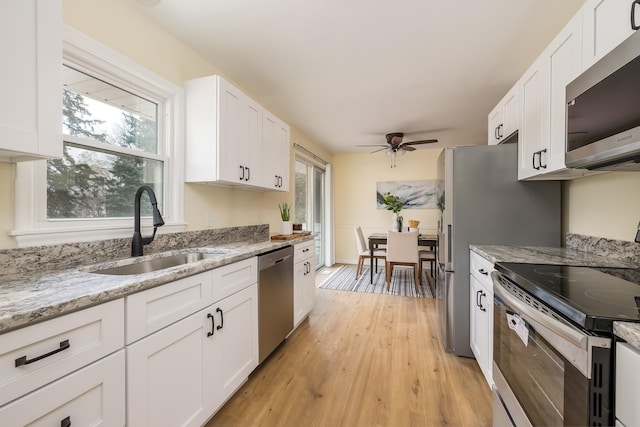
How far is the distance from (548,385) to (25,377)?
5.36 ft

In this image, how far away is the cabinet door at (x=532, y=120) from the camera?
5.48ft

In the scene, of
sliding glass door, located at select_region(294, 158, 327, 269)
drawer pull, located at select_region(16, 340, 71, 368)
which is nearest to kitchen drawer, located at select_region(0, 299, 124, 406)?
drawer pull, located at select_region(16, 340, 71, 368)

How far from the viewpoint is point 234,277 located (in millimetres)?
1688

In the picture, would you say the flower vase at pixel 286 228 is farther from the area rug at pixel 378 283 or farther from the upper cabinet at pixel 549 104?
the upper cabinet at pixel 549 104

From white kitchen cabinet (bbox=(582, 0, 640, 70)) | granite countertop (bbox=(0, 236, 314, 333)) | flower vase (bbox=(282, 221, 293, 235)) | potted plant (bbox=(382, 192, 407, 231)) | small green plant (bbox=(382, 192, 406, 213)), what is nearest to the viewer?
granite countertop (bbox=(0, 236, 314, 333))

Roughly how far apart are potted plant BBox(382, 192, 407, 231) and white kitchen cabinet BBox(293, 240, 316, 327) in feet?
7.28

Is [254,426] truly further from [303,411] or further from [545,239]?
[545,239]

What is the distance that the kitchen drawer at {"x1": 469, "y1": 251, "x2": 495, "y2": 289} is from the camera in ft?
5.59

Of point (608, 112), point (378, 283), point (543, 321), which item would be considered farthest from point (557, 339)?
point (378, 283)

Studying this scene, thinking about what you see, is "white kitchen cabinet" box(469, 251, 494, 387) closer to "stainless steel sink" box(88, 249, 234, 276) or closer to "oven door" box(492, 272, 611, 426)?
"oven door" box(492, 272, 611, 426)

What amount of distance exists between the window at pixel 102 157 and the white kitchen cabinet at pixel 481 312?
2.18m

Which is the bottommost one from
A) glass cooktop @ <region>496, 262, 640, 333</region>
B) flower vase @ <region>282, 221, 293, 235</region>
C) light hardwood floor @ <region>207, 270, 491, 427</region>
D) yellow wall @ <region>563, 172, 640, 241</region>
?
light hardwood floor @ <region>207, 270, 491, 427</region>

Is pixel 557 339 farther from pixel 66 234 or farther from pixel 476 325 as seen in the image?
pixel 66 234

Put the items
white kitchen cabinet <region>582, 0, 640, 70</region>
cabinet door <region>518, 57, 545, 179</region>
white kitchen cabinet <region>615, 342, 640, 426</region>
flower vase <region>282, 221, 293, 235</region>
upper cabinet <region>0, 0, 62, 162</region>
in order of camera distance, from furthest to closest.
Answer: flower vase <region>282, 221, 293, 235</region>, cabinet door <region>518, 57, 545, 179</region>, white kitchen cabinet <region>582, 0, 640, 70</region>, upper cabinet <region>0, 0, 62, 162</region>, white kitchen cabinet <region>615, 342, 640, 426</region>
